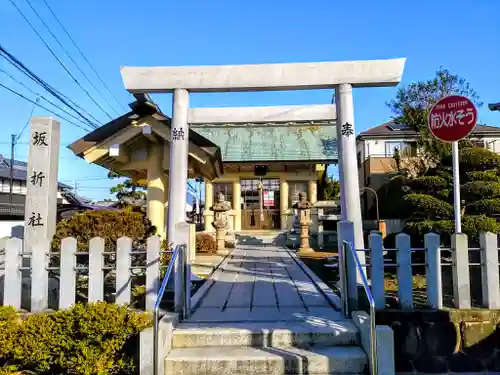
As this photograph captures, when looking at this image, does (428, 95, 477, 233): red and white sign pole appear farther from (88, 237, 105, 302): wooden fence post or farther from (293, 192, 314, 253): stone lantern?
(293, 192, 314, 253): stone lantern

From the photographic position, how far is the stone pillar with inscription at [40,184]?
235 inches

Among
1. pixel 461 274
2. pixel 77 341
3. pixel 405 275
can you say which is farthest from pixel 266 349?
pixel 461 274

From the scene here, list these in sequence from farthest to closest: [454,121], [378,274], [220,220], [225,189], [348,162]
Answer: [225,189], [220,220], [348,162], [454,121], [378,274]

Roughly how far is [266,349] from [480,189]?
21.2 feet

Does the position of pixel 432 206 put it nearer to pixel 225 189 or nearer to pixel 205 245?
pixel 205 245

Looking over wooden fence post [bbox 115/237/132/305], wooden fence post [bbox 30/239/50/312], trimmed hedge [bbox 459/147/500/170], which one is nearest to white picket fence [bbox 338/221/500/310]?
wooden fence post [bbox 115/237/132/305]

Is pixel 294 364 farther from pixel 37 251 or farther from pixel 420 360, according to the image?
pixel 37 251

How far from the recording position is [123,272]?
4875 millimetres

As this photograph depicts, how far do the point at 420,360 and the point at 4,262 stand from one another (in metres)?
5.38

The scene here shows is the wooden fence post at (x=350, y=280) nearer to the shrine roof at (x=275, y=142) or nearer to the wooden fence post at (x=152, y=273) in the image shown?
the wooden fence post at (x=152, y=273)

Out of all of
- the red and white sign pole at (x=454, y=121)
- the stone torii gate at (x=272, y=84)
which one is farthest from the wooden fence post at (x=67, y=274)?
the red and white sign pole at (x=454, y=121)

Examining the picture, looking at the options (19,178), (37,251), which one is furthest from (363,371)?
(19,178)

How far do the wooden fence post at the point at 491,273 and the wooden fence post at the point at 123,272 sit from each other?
170 inches

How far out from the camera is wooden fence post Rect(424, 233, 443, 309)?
4684 millimetres
